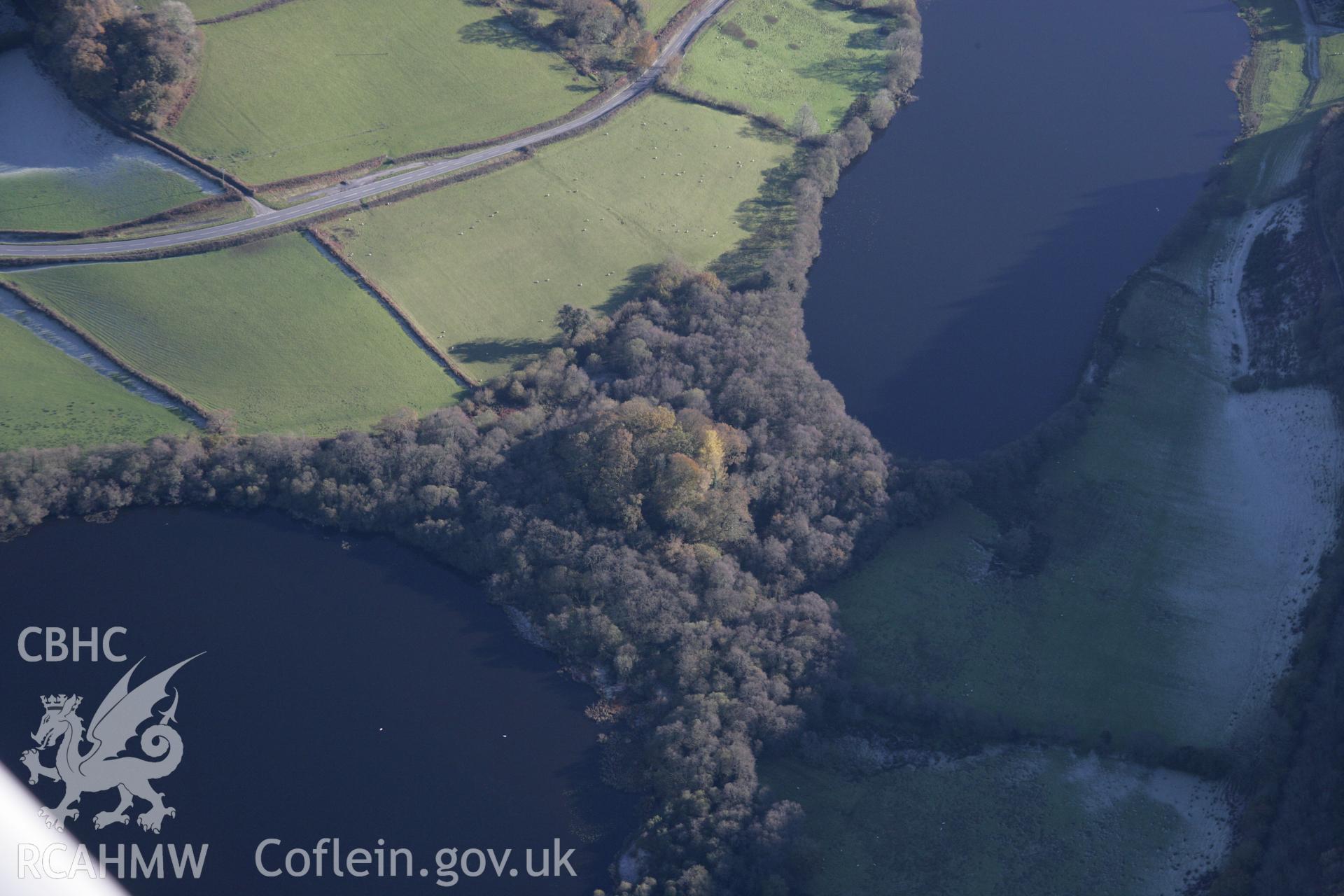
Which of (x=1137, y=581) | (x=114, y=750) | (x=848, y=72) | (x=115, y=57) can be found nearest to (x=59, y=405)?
(x=114, y=750)

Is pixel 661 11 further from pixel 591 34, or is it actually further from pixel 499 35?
pixel 499 35

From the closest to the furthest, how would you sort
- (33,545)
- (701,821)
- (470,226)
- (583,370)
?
1. (701,821)
2. (33,545)
3. (583,370)
4. (470,226)

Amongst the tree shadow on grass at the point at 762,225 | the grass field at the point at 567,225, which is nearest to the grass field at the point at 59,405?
the grass field at the point at 567,225

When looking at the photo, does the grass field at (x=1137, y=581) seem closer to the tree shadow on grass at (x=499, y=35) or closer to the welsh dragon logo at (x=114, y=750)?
the welsh dragon logo at (x=114, y=750)

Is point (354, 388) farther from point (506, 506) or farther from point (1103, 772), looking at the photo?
point (1103, 772)

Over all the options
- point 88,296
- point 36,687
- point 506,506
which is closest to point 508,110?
point 88,296

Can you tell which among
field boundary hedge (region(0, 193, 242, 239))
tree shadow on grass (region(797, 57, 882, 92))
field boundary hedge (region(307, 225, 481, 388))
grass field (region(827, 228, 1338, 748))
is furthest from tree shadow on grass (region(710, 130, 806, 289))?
field boundary hedge (region(0, 193, 242, 239))

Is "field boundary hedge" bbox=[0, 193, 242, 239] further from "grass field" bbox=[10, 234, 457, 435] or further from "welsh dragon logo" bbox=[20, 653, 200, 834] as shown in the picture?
"welsh dragon logo" bbox=[20, 653, 200, 834]

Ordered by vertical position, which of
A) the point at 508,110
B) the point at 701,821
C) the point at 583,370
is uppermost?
the point at 508,110
